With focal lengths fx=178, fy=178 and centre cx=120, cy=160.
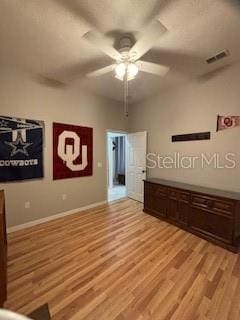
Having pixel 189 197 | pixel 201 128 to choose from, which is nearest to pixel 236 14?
pixel 201 128

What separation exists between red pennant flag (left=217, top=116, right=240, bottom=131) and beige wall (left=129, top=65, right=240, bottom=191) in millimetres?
75

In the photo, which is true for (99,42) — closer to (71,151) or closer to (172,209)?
(71,151)

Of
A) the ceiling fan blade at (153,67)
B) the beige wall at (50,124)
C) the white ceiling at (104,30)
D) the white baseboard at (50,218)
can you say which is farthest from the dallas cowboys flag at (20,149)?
the ceiling fan blade at (153,67)

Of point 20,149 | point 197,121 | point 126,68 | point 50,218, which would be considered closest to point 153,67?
point 126,68

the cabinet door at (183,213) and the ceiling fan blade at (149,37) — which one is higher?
the ceiling fan blade at (149,37)

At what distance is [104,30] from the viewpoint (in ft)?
7.17

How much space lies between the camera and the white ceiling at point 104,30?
1.85 m

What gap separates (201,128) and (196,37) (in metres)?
1.77

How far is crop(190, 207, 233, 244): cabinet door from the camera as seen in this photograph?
2.72 m

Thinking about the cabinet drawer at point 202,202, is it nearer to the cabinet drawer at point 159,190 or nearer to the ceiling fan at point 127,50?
the cabinet drawer at point 159,190

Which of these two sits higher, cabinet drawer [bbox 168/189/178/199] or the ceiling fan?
the ceiling fan

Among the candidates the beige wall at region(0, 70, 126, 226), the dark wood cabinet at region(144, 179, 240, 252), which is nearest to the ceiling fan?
the beige wall at region(0, 70, 126, 226)

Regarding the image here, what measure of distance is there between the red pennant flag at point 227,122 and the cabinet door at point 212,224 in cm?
158

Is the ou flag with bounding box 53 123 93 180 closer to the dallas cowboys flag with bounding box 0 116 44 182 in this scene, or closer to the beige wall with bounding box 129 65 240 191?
the dallas cowboys flag with bounding box 0 116 44 182
